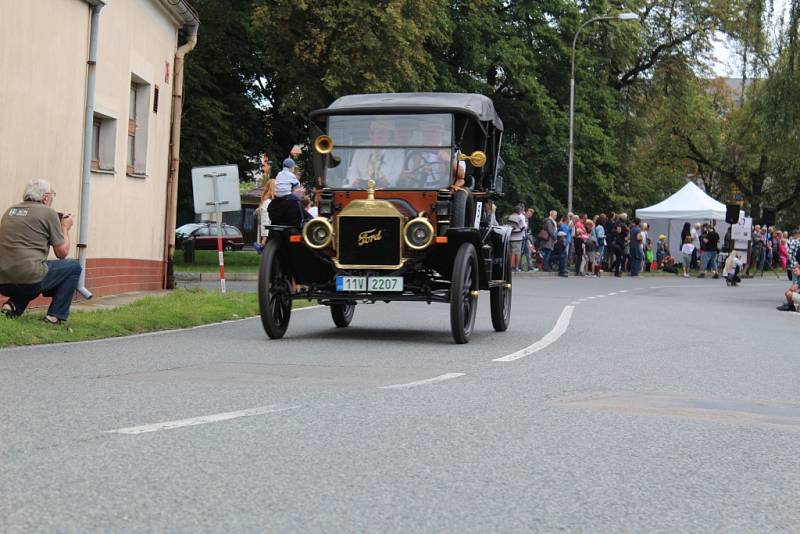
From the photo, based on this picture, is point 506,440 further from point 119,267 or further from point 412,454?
point 119,267

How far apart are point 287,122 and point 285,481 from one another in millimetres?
34937

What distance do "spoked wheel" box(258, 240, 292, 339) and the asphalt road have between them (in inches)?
14.6

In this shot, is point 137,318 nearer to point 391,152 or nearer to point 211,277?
point 391,152

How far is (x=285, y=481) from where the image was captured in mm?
5379

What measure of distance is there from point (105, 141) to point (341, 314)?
6162mm

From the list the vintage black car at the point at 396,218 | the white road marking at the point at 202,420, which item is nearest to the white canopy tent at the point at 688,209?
the vintage black car at the point at 396,218

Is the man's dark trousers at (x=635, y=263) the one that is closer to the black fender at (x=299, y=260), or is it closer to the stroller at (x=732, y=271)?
the stroller at (x=732, y=271)

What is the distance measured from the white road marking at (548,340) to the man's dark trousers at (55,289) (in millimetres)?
4398

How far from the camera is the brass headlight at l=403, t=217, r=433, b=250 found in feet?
42.8

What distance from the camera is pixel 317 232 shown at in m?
13.3

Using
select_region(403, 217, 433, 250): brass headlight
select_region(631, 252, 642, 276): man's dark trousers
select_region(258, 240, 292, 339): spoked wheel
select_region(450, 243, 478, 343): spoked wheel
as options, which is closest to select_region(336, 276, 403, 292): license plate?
select_region(403, 217, 433, 250): brass headlight

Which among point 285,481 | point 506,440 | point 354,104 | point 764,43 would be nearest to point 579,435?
point 506,440

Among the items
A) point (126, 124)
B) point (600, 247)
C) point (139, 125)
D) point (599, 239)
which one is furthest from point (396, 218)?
point (600, 247)

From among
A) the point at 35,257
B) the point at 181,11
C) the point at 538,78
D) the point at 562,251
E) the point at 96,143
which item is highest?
the point at 538,78
